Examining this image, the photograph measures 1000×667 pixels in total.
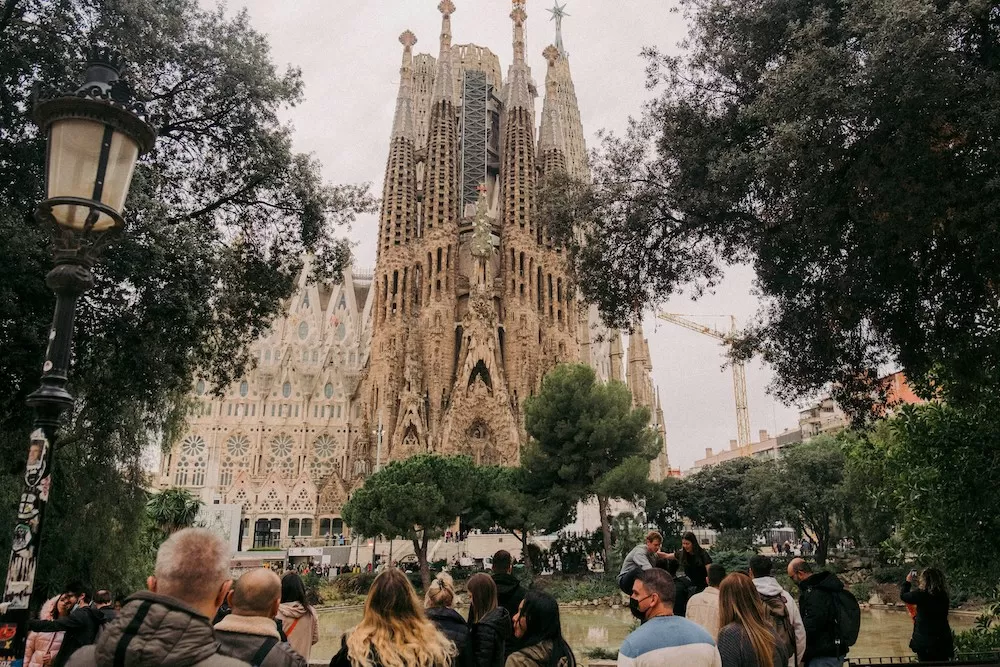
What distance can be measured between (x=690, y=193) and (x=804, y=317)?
7.77 feet

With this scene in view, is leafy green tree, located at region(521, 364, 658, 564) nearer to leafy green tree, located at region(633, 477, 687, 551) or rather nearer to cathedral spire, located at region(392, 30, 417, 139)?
leafy green tree, located at region(633, 477, 687, 551)

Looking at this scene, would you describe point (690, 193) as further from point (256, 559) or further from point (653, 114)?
point (256, 559)

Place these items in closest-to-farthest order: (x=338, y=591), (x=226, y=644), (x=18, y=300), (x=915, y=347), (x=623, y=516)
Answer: (x=226, y=644), (x=18, y=300), (x=915, y=347), (x=338, y=591), (x=623, y=516)

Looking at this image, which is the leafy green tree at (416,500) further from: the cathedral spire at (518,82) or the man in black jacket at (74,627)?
the cathedral spire at (518,82)

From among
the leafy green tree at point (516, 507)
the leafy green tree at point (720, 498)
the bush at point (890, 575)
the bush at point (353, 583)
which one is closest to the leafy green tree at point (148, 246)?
the bush at point (353, 583)

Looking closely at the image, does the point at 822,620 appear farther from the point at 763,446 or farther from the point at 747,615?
the point at 763,446

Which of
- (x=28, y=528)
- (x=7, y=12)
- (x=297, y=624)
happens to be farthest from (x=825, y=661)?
(x=7, y=12)

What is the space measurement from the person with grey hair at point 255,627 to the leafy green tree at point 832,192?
23.2 feet

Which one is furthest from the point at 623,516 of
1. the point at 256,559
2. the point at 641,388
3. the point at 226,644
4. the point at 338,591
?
the point at 641,388

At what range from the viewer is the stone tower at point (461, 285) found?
44.8 meters

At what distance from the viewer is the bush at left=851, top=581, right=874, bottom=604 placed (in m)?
22.6

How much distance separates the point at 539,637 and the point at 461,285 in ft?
153

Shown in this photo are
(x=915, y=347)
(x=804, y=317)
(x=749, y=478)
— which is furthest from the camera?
(x=749, y=478)

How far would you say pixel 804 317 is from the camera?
9.84 m
